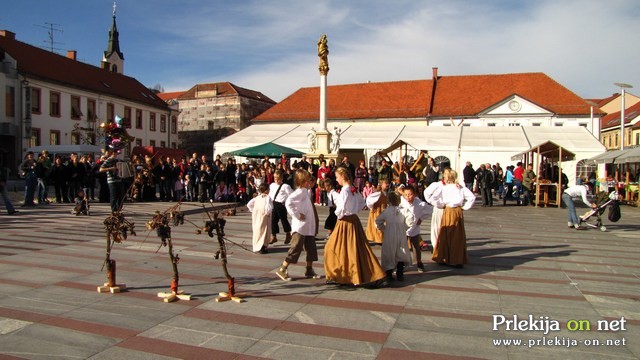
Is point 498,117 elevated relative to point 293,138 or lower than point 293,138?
elevated

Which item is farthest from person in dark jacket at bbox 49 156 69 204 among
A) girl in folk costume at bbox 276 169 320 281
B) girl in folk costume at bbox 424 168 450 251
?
girl in folk costume at bbox 424 168 450 251

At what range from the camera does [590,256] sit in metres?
9.69

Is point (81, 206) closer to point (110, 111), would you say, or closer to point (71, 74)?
point (71, 74)

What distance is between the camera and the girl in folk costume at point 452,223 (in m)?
8.43

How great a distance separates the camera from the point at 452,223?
28.1 ft

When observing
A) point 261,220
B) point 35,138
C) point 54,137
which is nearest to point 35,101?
point 35,138

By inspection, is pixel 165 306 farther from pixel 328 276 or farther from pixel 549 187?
pixel 549 187

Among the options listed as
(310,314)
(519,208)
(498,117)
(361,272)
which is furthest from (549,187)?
(498,117)

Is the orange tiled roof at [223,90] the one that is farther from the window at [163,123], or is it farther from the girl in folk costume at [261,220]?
the girl in folk costume at [261,220]

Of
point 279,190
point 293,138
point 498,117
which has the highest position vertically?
point 498,117

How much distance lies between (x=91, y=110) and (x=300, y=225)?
1726 inches

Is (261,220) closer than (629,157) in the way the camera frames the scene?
Yes

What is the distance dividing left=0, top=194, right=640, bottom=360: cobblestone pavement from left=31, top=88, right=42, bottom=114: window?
109ft

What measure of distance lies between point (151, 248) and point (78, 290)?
3.20 metres
